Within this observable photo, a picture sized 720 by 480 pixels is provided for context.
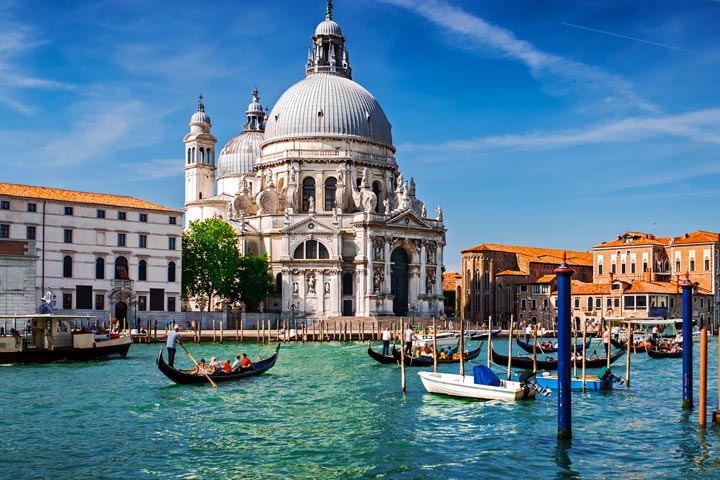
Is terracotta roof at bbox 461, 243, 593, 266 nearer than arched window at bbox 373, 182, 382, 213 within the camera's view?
No

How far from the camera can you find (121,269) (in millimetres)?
45969

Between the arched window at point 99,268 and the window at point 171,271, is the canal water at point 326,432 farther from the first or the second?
the window at point 171,271

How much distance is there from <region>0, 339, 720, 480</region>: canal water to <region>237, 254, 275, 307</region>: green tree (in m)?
28.5

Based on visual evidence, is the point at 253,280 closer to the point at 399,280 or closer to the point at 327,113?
the point at 399,280

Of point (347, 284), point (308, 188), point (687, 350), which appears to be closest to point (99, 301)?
point (347, 284)

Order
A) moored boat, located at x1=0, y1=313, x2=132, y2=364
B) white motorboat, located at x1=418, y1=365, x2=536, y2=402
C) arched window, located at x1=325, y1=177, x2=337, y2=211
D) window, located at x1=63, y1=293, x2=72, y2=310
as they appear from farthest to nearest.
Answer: arched window, located at x1=325, y1=177, x2=337, y2=211 < window, located at x1=63, y1=293, x2=72, y2=310 < moored boat, located at x1=0, y1=313, x2=132, y2=364 < white motorboat, located at x1=418, y1=365, x2=536, y2=402

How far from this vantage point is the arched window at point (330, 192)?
198 ft

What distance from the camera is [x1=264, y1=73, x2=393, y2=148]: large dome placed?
61.0 meters

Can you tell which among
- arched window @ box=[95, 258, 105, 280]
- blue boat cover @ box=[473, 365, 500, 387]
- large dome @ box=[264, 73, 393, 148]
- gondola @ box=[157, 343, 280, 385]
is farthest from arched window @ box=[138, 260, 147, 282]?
blue boat cover @ box=[473, 365, 500, 387]

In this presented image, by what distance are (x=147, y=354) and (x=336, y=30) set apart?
3683 cm

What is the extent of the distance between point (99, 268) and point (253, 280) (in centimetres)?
1131

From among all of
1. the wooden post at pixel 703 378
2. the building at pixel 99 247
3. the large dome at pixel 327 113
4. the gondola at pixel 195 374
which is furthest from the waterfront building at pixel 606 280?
the wooden post at pixel 703 378

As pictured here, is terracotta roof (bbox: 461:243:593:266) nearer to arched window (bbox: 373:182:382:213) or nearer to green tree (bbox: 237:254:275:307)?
arched window (bbox: 373:182:382:213)

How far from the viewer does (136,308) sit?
153 ft
